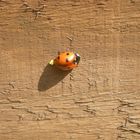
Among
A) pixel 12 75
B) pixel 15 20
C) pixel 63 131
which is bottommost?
pixel 63 131

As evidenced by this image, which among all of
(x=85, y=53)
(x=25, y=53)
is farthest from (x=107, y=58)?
(x=25, y=53)

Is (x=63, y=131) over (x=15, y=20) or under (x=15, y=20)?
under

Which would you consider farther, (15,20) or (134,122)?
(134,122)

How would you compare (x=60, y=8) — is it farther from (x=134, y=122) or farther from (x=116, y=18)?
(x=134, y=122)
